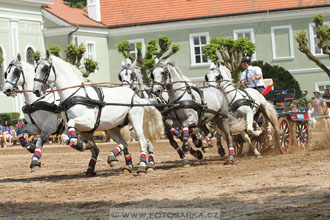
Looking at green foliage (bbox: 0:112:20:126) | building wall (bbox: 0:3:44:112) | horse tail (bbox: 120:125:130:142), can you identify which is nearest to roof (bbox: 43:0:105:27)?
building wall (bbox: 0:3:44:112)

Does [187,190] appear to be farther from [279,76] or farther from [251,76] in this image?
[279,76]

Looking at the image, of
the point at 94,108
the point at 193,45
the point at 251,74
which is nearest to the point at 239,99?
the point at 251,74

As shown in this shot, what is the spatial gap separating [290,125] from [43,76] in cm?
736

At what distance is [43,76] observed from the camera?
13.6 metres

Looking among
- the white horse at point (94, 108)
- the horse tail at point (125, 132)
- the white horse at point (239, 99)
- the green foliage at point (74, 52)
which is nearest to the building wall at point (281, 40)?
the green foliage at point (74, 52)

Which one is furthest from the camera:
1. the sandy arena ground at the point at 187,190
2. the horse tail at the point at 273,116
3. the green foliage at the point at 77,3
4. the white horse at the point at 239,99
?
the green foliage at the point at 77,3

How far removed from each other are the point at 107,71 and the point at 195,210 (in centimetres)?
4418

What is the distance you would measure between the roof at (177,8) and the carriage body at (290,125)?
29.4 meters

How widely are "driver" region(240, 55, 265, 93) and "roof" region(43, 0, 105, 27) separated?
31.6 meters

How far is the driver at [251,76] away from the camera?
18.4 metres

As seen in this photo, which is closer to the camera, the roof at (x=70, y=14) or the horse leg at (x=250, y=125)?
the horse leg at (x=250, y=125)

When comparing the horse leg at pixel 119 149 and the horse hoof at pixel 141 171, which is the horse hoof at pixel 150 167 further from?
the horse hoof at pixel 141 171

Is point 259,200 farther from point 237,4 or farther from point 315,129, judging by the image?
point 237,4

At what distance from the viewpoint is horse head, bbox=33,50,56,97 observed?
534 inches
